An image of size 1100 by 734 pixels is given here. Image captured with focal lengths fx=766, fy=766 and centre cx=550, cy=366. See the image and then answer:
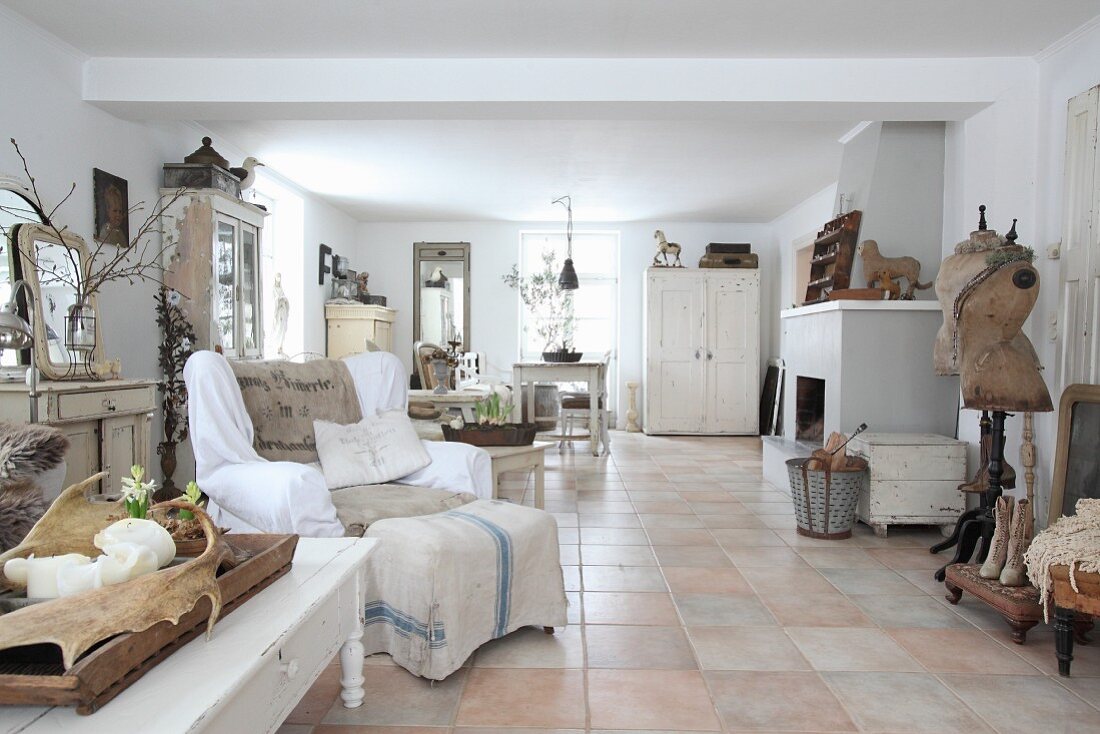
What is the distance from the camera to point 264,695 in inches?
52.6

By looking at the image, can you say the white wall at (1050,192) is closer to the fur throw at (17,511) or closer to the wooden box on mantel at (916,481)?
the wooden box on mantel at (916,481)

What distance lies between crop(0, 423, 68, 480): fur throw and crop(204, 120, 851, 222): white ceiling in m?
3.46

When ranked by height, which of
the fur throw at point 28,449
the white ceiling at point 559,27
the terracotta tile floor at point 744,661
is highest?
the white ceiling at point 559,27

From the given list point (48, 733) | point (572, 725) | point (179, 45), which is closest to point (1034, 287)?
point (572, 725)

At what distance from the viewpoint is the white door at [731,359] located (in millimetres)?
8508

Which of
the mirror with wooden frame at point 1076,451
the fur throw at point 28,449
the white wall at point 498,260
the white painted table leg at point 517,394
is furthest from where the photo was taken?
the white wall at point 498,260

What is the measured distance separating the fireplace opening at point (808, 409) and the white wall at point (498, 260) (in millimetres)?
3676

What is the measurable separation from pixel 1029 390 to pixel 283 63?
3.75 metres

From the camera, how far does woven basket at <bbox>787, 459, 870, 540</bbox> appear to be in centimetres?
393

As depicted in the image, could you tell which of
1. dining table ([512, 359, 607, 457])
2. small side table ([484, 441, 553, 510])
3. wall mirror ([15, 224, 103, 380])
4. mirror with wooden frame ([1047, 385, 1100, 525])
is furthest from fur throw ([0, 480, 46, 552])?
dining table ([512, 359, 607, 457])

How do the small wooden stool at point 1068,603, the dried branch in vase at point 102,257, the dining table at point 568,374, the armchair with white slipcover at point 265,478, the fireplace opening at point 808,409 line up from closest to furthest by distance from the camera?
the small wooden stool at point 1068,603, the armchair with white slipcover at point 265,478, the dried branch in vase at point 102,257, the fireplace opening at point 808,409, the dining table at point 568,374

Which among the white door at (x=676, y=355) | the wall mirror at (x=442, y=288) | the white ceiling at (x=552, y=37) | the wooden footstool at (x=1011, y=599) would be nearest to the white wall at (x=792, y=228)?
the white door at (x=676, y=355)

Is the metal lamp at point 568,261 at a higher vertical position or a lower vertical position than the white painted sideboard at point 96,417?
higher

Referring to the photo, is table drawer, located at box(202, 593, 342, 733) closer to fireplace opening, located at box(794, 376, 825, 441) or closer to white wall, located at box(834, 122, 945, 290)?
white wall, located at box(834, 122, 945, 290)
